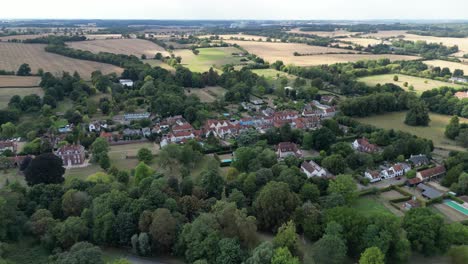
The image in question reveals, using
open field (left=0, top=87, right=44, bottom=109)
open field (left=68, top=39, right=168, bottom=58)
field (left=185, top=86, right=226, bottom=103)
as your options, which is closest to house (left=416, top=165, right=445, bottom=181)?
field (left=185, top=86, right=226, bottom=103)

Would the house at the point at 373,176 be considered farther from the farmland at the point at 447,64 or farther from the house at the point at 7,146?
the farmland at the point at 447,64

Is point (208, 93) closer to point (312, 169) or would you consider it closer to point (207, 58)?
point (312, 169)

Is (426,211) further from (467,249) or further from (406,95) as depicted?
(406,95)

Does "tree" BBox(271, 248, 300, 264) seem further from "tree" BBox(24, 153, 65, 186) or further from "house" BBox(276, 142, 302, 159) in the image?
"tree" BBox(24, 153, 65, 186)

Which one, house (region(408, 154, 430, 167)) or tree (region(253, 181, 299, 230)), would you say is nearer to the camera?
tree (region(253, 181, 299, 230))

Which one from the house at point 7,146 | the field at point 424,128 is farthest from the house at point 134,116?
Answer: the field at point 424,128

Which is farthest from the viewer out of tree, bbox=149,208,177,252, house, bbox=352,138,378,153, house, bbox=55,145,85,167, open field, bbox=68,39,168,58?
open field, bbox=68,39,168,58

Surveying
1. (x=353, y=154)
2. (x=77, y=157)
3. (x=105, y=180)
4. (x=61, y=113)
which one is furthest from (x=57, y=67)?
(x=353, y=154)
